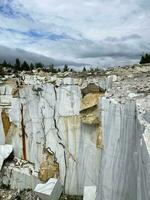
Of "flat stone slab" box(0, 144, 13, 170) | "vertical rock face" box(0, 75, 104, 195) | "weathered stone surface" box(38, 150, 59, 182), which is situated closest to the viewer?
"vertical rock face" box(0, 75, 104, 195)

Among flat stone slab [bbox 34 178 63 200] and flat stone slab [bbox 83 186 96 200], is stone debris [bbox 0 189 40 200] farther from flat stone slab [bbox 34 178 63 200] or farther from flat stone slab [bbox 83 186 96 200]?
flat stone slab [bbox 83 186 96 200]

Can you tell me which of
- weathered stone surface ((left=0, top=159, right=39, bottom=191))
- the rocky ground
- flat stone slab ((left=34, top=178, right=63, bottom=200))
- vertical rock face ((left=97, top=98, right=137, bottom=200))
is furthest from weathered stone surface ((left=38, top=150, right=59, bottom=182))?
vertical rock face ((left=97, top=98, right=137, bottom=200))

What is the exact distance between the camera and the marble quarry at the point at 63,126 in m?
6.77

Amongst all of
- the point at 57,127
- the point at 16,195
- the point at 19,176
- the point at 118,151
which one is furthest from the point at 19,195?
the point at 118,151

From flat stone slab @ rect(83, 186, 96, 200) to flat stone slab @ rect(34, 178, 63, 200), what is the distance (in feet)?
2.42

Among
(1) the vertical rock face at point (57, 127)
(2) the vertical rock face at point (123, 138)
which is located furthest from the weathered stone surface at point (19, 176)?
(2) the vertical rock face at point (123, 138)

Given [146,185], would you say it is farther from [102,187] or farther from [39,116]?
[39,116]

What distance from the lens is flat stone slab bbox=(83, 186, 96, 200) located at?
7.52m

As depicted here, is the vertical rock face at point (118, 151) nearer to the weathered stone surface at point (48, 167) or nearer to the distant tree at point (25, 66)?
the weathered stone surface at point (48, 167)

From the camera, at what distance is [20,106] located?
30.6ft

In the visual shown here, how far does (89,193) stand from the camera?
7.61 meters

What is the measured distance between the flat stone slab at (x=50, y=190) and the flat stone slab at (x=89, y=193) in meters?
0.74

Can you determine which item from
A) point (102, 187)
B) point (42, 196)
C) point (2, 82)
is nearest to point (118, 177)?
point (102, 187)

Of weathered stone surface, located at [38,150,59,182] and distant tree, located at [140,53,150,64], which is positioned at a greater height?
distant tree, located at [140,53,150,64]
